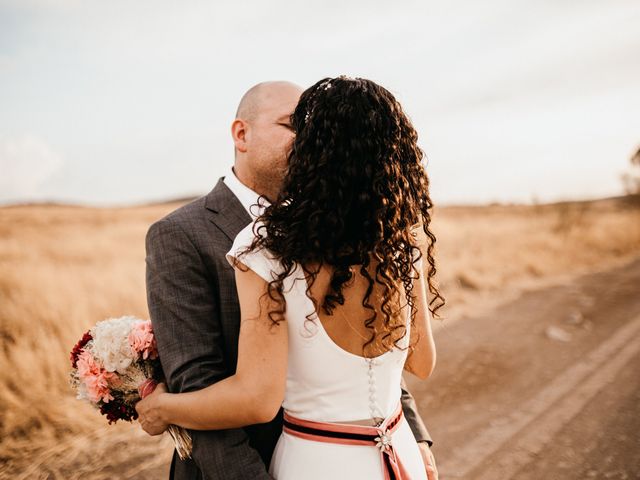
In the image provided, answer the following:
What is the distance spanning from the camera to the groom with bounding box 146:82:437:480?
166 cm

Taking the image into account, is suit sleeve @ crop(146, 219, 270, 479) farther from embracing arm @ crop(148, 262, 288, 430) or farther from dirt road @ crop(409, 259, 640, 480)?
dirt road @ crop(409, 259, 640, 480)

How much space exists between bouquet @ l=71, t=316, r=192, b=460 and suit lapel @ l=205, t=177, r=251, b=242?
1.60 feet

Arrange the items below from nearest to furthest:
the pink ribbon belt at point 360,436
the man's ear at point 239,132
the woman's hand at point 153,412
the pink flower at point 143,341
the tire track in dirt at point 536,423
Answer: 1. the pink ribbon belt at point 360,436
2. the woman's hand at point 153,412
3. the pink flower at point 143,341
4. the man's ear at point 239,132
5. the tire track in dirt at point 536,423

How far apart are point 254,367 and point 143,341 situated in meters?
0.64

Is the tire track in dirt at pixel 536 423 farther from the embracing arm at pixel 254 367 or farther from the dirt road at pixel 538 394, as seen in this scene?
the embracing arm at pixel 254 367

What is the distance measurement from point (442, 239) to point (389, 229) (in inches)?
663

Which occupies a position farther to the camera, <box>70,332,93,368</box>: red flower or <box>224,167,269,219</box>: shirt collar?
<box>224,167,269,219</box>: shirt collar

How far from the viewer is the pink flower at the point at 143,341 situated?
1822mm

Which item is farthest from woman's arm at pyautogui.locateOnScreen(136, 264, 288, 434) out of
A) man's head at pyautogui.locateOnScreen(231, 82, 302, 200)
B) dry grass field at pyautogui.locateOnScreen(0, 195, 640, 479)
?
dry grass field at pyautogui.locateOnScreen(0, 195, 640, 479)

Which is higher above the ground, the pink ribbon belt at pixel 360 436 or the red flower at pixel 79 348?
the red flower at pixel 79 348

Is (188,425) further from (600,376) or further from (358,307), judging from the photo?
(600,376)

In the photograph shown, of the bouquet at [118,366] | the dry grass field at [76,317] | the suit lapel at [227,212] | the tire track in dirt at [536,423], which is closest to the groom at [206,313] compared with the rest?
the suit lapel at [227,212]

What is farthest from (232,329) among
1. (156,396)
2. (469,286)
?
(469,286)

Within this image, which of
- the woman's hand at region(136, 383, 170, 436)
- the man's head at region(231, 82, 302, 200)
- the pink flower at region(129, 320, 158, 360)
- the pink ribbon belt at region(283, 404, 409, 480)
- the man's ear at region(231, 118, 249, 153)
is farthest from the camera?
the man's ear at region(231, 118, 249, 153)
